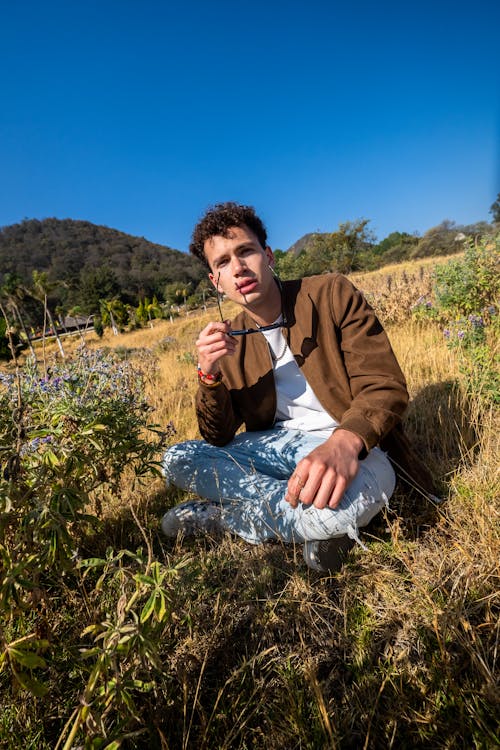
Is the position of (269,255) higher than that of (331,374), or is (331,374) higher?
(269,255)

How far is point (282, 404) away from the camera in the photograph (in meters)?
2.05

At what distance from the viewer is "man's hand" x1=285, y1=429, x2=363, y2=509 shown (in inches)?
45.6

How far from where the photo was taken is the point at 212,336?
1555mm

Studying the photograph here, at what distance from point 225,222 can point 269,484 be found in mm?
1422

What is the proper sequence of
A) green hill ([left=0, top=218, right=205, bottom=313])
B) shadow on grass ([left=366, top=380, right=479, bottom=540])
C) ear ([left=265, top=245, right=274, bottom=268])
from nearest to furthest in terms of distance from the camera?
shadow on grass ([left=366, top=380, right=479, bottom=540]) → ear ([left=265, top=245, right=274, bottom=268]) → green hill ([left=0, top=218, right=205, bottom=313])

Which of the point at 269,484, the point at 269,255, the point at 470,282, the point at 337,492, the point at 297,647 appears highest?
the point at 269,255

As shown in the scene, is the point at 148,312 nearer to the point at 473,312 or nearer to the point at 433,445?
the point at 473,312

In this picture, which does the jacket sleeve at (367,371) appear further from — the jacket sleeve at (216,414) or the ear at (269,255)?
the jacket sleeve at (216,414)

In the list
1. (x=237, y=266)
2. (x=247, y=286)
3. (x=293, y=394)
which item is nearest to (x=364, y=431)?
(x=293, y=394)

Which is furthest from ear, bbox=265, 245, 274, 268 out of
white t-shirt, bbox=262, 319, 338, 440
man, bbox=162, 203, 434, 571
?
white t-shirt, bbox=262, 319, 338, 440

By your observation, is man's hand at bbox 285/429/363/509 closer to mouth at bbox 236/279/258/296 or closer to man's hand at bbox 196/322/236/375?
man's hand at bbox 196/322/236/375

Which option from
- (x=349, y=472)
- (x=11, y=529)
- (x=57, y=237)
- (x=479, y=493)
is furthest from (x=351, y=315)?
(x=57, y=237)

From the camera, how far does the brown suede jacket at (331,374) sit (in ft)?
4.83

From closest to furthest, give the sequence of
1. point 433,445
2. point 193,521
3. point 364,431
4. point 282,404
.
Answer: point 364,431
point 193,521
point 282,404
point 433,445
